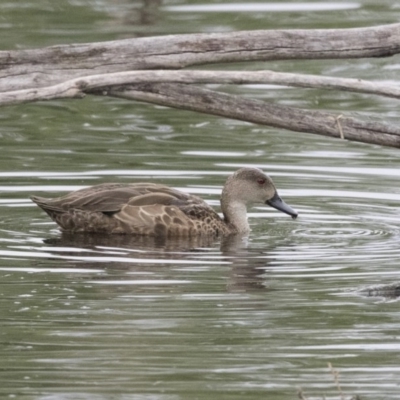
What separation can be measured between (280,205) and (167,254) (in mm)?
1538

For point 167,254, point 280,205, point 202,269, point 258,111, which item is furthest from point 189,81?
point 280,205

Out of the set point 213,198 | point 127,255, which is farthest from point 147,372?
point 213,198

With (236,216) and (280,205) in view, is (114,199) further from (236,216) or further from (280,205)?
(280,205)

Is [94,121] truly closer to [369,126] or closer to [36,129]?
[36,129]

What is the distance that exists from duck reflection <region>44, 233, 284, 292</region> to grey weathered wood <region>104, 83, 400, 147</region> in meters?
0.98

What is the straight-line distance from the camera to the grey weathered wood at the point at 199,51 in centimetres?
1048

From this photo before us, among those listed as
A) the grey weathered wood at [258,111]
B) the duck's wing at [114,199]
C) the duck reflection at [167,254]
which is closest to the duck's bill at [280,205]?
the duck reflection at [167,254]

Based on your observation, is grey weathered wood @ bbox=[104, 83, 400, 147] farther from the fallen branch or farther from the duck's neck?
the duck's neck

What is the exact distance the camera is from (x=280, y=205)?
1188 cm

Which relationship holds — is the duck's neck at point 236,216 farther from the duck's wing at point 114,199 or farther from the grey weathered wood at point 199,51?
the grey weathered wood at point 199,51

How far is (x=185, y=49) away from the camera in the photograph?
34.4ft

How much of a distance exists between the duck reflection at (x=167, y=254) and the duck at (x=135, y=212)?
0.32 ft

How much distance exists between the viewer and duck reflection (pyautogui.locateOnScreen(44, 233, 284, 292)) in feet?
32.5

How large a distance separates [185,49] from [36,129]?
5.08 m
